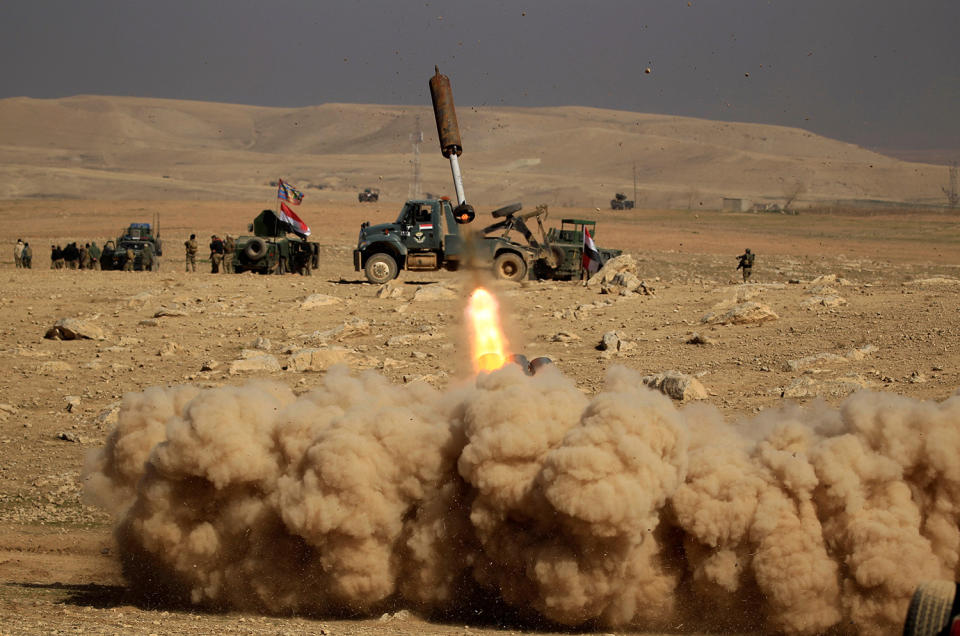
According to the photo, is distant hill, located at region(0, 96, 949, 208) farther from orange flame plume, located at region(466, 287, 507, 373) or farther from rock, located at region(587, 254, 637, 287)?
orange flame plume, located at region(466, 287, 507, 373)

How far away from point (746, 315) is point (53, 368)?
11145 millimetres

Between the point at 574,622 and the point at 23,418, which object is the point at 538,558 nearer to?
the point at 574,622

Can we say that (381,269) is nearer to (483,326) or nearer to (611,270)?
(611,270)

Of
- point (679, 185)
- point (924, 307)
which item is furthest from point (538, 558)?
point (679, 185)

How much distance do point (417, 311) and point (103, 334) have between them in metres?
5.80

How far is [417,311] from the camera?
69.2 ft

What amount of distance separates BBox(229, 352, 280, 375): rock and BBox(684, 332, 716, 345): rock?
21.4 ft

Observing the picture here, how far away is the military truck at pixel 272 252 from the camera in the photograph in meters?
29.6

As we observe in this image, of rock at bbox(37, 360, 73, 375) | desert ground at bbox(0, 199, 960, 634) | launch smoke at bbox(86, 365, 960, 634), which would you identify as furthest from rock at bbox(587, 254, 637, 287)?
launch smoke at bbox(86, 365, 960, 634)

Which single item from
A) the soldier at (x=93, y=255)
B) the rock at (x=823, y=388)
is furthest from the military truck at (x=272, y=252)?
the rock at (x=823, y=388)

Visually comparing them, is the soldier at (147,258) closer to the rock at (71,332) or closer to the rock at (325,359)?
the rock at (71,332)

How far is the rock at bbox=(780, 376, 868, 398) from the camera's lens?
13.5 m

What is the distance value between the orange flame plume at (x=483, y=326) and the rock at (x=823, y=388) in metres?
3.98

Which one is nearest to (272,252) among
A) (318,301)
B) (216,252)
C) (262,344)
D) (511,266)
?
(216,252)
